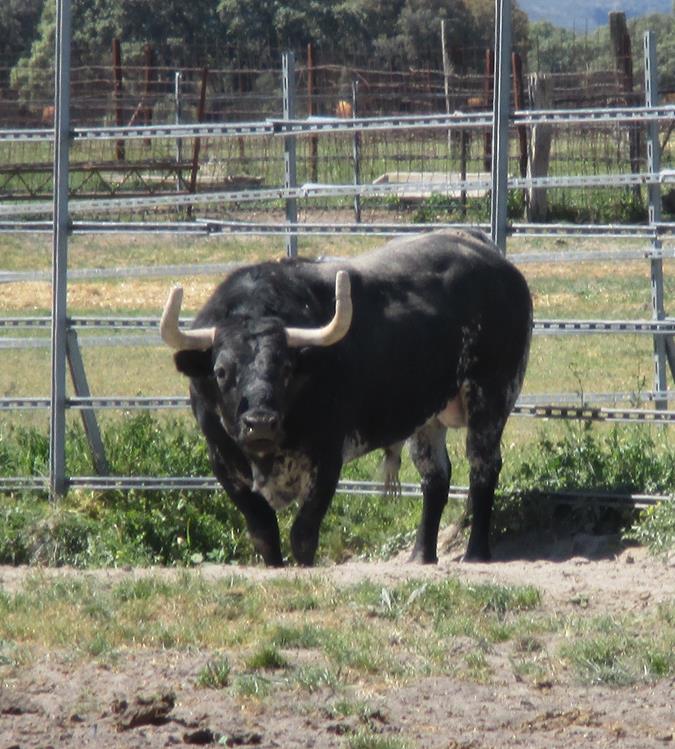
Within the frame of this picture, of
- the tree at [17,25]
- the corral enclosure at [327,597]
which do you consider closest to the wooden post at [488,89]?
the corral enclosure at [327,597]

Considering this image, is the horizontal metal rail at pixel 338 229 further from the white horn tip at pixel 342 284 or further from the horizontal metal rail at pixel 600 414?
the white horn tip at pixel 342 284

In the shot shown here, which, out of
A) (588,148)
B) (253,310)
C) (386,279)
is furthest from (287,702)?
(588,148)

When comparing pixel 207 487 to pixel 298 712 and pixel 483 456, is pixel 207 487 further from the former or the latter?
pixel 298 712

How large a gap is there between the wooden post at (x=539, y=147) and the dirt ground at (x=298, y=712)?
11547 millimetres

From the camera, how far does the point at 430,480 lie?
30.5ft

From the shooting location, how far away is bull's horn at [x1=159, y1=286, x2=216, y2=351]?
7898 millimetres

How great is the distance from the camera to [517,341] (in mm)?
9305

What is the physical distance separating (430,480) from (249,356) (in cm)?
181

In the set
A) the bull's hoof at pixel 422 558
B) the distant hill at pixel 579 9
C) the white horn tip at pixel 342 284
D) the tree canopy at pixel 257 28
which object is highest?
the distant hill at pixel 579 9

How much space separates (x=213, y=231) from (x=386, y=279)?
49.1 inches

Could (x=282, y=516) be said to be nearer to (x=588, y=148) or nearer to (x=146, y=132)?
(x=146, y=132)

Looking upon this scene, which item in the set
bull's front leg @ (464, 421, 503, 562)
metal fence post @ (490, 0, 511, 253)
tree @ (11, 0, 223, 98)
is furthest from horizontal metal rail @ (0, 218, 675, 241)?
tree @ (11, 0, 223, 98)

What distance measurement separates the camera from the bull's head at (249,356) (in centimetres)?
775

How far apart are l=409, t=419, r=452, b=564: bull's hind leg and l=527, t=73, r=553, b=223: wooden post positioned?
25.4 feet
